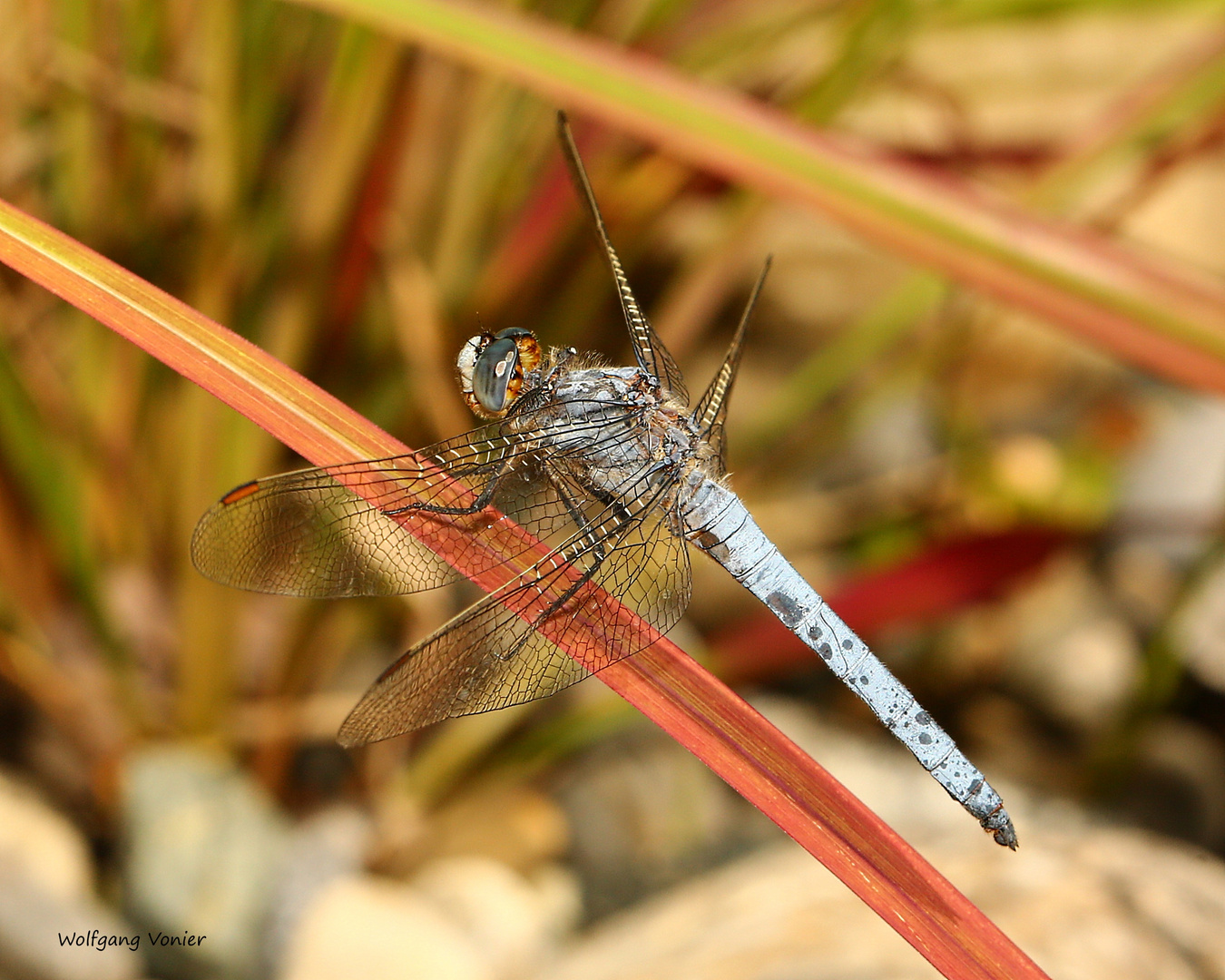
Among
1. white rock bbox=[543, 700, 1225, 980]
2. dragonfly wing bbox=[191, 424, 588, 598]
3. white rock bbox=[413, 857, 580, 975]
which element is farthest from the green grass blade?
white rock bbox=[413, 857, 580, 975]

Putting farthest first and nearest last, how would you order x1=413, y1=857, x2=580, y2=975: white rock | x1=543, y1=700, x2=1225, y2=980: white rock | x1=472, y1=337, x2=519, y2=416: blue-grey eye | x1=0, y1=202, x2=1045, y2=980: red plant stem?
x1=413, y1=857, x2=580, y2=975: white rock < x1=543, y1=700, x2=1225, y2=980: white rock < x1=472, y1=337, x2=519, y2=416: blue-grey eye < x1=0, y1=202, x2=1045, y2=980: red plant stem

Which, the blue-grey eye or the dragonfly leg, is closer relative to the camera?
the dragonfly leg

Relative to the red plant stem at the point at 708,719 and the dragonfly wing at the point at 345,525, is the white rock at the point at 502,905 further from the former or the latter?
the red plant stem at the point at 708,719

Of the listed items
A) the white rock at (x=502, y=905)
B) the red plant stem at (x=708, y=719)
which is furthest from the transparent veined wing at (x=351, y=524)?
the white rock at (x=502, y=905)

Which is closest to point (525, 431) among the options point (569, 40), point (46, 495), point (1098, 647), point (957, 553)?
point (569, 40)

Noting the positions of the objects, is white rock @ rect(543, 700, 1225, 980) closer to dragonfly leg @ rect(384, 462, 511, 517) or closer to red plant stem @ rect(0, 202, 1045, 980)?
red plant stem @ rect(0, 202, 1045, 980)

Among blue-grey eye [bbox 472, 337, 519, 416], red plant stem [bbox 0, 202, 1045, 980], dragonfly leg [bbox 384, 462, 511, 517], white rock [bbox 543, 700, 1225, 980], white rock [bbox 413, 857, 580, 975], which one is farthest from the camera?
white rock [bbox 413, 857, 580, 975]

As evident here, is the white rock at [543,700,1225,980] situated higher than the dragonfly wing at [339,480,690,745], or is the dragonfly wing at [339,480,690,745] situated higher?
the dragonfly wing at [339,480,690,745]

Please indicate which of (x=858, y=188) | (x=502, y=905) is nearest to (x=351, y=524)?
(x=858, y=188)
